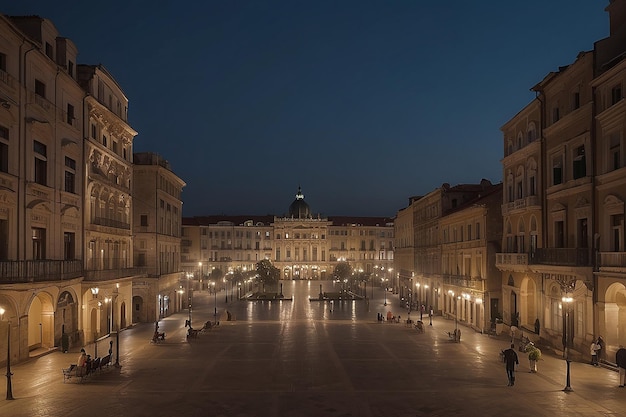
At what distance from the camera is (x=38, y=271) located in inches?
1184

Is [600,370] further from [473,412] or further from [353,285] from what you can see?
[353,285]

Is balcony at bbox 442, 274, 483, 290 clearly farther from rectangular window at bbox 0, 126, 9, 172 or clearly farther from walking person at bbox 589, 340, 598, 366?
rectangular window at bbox 0, 126, 9, 172

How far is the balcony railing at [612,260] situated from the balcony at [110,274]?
28.9 m

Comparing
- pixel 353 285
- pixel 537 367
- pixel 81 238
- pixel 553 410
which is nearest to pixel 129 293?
pixel 81 238

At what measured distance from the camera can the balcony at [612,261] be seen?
27109 mm

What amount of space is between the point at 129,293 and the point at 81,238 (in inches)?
445

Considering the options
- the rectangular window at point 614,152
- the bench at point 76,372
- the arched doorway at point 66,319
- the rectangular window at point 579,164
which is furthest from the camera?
the arched doorway at point 66,319

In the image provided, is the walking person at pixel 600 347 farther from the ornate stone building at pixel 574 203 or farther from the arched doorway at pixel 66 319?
the arched doorway at pixel 66 319

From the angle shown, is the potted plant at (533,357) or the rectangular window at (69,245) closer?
the potted plant at (533,357)

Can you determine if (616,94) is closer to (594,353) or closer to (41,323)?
(594,353)

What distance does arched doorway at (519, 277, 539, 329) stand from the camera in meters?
39.6

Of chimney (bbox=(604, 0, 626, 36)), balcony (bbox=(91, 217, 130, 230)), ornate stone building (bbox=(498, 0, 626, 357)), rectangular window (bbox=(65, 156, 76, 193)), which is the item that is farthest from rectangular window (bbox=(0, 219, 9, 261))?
chimney (bbox=(604, 0, 626, 36))

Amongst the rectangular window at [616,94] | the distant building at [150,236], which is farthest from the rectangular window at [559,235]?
the distant building at [150,236]

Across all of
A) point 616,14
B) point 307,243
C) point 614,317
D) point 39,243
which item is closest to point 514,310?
point 614,317
